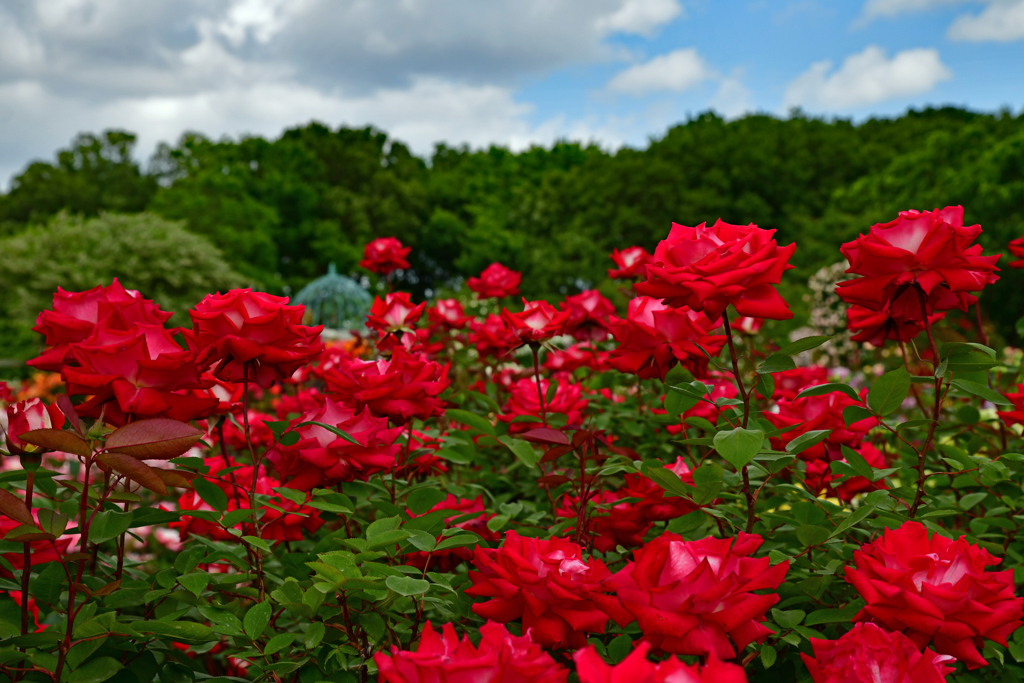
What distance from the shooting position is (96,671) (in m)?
1.03

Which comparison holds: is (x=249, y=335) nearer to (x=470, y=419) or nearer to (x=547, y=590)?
(x=470, y=419)

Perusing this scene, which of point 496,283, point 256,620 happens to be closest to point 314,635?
point 256,620

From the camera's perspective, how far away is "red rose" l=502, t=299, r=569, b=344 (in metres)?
1.64

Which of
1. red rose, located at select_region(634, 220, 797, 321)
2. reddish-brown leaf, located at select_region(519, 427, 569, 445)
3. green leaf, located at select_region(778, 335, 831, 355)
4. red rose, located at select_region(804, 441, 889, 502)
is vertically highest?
red rose, located at select_region(634, 220, 797, 321)

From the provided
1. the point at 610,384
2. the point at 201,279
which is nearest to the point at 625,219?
the point at 201,279

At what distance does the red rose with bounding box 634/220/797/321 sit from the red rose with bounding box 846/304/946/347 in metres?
0.51

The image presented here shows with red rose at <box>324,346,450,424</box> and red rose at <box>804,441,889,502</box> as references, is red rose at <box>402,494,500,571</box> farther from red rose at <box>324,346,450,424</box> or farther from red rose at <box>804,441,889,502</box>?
red rose at <box>804,441,889,502</box>

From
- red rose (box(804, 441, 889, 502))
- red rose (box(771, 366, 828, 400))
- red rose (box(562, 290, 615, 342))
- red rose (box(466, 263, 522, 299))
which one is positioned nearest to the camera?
red rose (box(804, 441, 889, 502))

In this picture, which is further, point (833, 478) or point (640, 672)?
point (833, 478)

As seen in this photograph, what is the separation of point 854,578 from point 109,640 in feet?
3.74

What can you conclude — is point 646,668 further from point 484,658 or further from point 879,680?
point 879,680

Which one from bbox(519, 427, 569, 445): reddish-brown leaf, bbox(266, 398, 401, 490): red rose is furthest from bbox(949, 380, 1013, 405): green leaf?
bbox(266, 398, 401, 490): red rose

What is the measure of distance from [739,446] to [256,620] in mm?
792

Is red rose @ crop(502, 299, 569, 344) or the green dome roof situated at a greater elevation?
red rose @ crop(502, 299, 569, 344)
